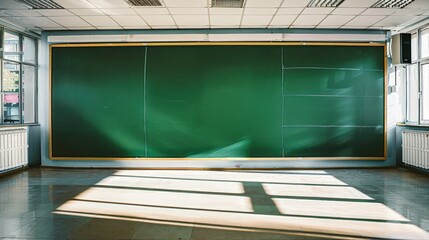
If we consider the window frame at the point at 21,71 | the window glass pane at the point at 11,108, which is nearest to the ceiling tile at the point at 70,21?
the window frame at the point at 21,71

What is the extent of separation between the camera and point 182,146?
25.4 feet

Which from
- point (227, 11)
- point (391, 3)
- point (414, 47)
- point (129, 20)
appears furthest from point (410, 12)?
point (129, 20)

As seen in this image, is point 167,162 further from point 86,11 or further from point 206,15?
point 86,11

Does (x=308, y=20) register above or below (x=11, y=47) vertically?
above

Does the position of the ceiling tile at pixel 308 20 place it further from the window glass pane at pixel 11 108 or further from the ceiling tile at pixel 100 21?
the window glass pane at pixel 11 108

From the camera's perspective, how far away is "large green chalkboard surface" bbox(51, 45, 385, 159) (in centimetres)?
773

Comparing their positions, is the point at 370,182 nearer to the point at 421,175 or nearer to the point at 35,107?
the point at 421,175

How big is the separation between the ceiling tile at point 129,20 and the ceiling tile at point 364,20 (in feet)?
15.3

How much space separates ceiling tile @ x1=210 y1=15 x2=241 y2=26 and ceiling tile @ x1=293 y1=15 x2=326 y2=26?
1307 millimetres

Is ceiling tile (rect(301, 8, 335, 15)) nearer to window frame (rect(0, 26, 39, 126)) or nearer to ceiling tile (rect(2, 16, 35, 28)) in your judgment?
ceiling tile (rect(2, 16, 35, 28))

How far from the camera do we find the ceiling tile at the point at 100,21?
22.4 ft

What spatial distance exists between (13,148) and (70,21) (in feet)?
10.1

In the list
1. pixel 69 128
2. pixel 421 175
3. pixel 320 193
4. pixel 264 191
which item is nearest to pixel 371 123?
pixel 421 175

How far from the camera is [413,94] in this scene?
7.83 metres
